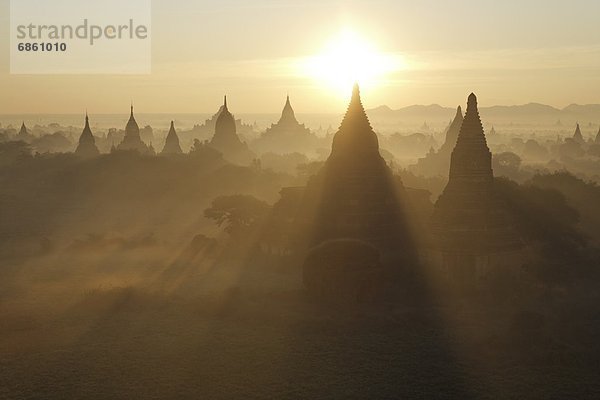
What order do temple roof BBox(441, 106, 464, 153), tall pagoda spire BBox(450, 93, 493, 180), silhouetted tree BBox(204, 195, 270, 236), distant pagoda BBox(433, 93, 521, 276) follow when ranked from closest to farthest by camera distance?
distant pagoda BBox(433, 93, 521, 276) < tall pagoda spire BBox(450, 93, 493, 180) < silhouetted tree BBox(204, 195, 270, 236) < temple roof BBox(441, 106, 464, 153)

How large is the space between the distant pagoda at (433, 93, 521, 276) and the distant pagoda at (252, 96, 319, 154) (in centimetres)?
9978

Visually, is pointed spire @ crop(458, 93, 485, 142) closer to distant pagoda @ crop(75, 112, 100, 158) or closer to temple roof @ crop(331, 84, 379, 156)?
temple roof @ crop(331, 84, 379, 156)

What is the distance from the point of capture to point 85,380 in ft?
65.2

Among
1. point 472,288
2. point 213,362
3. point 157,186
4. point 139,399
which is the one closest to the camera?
point 139,399

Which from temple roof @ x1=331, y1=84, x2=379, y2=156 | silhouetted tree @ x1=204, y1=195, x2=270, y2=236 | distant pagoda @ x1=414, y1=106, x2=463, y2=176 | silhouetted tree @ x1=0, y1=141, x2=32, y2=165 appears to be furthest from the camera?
silhouetted tree @ x1=0, y1=141, x2=32, y2=165

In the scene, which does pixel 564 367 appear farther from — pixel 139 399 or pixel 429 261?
pixel 139 399

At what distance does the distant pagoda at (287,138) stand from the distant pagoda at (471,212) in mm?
99776

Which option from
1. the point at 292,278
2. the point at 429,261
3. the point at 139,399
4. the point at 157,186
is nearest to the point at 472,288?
the point at 429,261

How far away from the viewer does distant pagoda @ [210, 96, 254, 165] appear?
311 feet

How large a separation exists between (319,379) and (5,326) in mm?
13090

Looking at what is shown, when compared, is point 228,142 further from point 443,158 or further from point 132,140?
point 443,158


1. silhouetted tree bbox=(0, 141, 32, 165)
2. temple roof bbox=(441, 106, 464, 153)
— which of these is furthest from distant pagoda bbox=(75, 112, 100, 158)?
temple roof bbox=(441, 106, 464, 153)

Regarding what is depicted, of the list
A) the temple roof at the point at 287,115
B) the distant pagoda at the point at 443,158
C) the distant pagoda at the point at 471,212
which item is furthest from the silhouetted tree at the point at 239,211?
the temple roof at the point at 287,115

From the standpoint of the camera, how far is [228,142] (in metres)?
95.8
